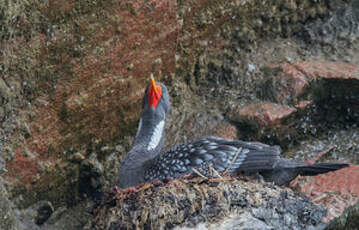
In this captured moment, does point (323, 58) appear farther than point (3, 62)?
Yes

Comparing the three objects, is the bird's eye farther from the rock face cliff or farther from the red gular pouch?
the rock face cliff

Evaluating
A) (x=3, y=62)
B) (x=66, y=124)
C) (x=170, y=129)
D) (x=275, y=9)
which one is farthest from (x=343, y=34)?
(x=3, y=62)

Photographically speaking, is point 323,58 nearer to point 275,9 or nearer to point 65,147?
point 275,9

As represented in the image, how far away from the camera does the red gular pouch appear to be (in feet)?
16.2

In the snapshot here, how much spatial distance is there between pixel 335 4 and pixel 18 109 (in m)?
3.18

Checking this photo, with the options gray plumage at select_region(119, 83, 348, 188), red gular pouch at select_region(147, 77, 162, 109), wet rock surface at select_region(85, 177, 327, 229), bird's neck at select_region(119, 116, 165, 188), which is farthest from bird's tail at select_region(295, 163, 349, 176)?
red gular pouch at select_region(147, 77, 162, 109)

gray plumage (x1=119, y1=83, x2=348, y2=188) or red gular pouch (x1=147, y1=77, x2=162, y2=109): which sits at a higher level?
red gular pouch (x1=147, y1=77, x2=162, y2=109)

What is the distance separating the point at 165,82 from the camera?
5.48 m

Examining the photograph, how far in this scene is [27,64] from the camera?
15.3 feet

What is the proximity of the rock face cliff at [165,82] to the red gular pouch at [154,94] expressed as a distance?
0.27 meters

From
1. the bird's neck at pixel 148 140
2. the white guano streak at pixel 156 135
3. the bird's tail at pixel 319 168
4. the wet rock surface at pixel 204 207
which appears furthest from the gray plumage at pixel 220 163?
Result: the wet rock surface at pixel 204 207

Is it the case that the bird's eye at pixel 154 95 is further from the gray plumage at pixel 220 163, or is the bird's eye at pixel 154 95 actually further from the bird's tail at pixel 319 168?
the bird's tail at pixel 319 168

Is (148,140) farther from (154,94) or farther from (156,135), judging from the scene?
(154,94)

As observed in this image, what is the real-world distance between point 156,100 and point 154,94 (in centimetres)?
7
